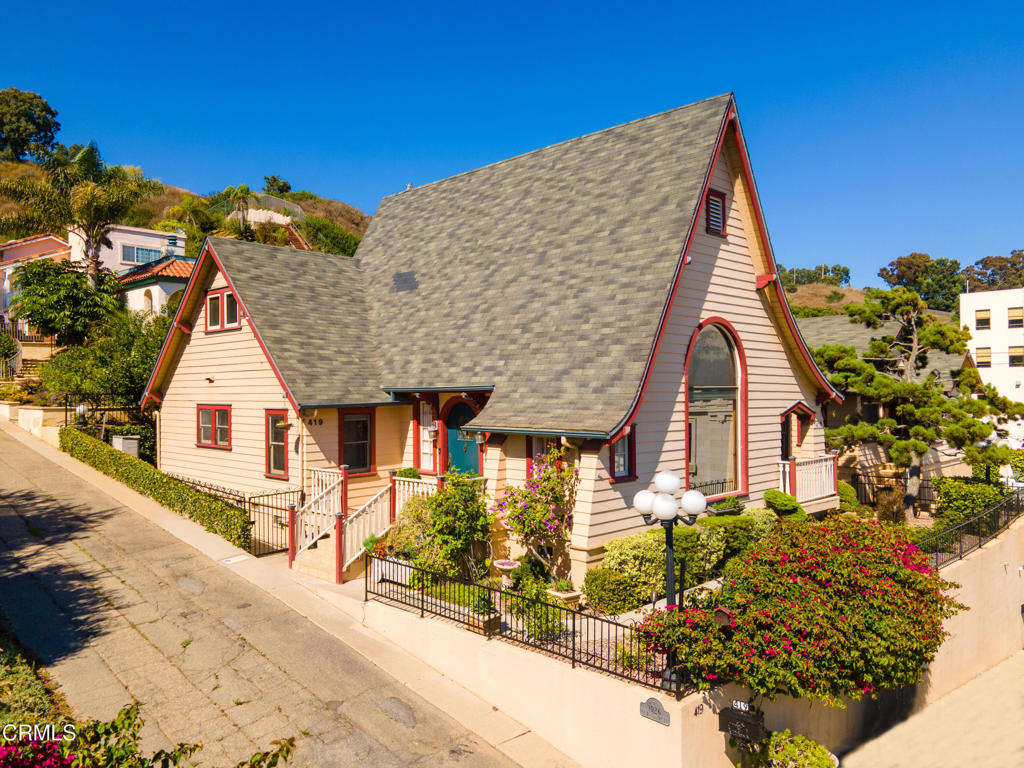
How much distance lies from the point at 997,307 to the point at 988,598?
47883 millimetres

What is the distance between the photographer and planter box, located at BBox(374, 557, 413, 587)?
14.1 m

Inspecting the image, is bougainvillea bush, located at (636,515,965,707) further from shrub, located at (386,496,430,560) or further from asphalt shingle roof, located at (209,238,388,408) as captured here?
asphalt shingle roof, located at (209,238,388,408)

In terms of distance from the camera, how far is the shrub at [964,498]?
22797mm

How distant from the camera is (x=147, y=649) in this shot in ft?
40.2

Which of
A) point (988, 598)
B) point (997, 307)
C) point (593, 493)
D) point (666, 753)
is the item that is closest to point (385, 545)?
point (593, 493)

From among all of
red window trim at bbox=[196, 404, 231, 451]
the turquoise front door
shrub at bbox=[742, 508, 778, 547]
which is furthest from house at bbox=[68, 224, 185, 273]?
shrub at bbox=[742, 508, 778, 547]

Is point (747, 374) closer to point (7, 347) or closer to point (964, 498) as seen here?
point (964, 498)

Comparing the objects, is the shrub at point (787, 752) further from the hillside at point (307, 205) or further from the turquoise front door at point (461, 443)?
the hillside at point (307, 205)

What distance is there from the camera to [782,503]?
59.8 feet

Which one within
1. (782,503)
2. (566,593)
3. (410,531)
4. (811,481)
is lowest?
(566,593)

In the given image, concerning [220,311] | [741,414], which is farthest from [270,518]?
[741,414]

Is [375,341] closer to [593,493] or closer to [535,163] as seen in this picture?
[535,163]

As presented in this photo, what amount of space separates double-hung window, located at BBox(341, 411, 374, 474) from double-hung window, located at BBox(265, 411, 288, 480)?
73.7 inches

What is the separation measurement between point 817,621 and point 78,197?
43732 millimetres
